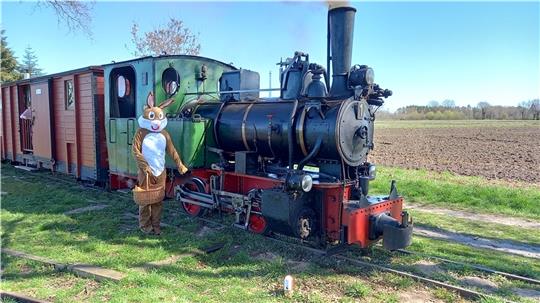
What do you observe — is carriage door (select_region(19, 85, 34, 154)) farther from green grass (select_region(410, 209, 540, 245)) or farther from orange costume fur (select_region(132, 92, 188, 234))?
green grass (select_region(410, 209, 540, 245))

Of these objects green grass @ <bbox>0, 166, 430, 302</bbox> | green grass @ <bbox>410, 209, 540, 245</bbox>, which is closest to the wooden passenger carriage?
green grass @ <bbox>0, 166, 430, 302</bbox>

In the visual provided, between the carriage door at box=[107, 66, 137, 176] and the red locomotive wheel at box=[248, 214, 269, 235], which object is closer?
the red locomotive wheel at box=[248, 214, 269, 235]

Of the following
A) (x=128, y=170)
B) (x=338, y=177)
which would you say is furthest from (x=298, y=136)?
(x=128, y=170)

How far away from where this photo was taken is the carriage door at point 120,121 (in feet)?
26.2

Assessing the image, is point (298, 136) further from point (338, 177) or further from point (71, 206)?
point (71, 206)

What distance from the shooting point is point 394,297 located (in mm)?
4281

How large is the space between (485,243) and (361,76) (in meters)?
3.24

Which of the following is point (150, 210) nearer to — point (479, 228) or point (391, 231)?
point (391, 231)

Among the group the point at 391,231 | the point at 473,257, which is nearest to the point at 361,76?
the point at 391,231

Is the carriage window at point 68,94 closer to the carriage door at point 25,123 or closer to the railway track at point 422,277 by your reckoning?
the carriage door at point 25,123

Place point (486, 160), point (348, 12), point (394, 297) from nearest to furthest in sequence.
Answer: point (394, 297)
point (348, 12)
point (486, 160)

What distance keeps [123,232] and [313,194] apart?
3069mm

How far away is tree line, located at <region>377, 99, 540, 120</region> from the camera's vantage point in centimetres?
6300

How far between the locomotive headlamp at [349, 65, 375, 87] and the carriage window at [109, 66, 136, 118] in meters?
4.49
